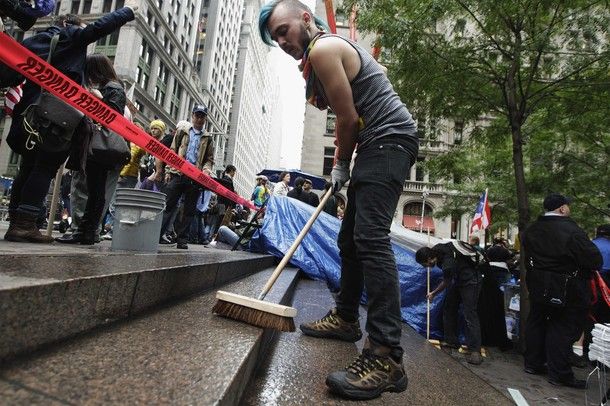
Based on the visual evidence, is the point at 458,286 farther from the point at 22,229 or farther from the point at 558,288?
the point at 22,229

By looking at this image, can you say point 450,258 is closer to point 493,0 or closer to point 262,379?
point 493,0

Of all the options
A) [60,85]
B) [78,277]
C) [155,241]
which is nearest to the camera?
[78,277]

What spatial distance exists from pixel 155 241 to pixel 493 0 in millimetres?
7145

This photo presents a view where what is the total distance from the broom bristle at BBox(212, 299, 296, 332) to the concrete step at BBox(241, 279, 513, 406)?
0.21m

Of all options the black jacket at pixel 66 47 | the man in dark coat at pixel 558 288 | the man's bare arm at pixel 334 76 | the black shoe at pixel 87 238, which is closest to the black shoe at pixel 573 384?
→ the man in dark coat at pixel 558 288

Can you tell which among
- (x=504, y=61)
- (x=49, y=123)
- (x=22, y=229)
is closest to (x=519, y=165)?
(x=504, y=61)

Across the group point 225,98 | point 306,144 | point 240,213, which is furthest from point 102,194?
point 225,98

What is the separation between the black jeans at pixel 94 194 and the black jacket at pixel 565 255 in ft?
18.6

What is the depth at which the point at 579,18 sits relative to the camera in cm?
707

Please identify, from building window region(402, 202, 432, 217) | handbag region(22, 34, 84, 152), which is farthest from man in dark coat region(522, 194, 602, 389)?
building window region(402, 202, 432, 217)

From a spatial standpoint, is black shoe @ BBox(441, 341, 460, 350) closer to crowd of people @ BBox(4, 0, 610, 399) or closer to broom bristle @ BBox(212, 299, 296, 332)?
crowd of people @ BBox(4, 0, 610, 399)

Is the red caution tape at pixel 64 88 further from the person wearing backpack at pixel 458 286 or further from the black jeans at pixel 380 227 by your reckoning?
the person wearing backpack at pixel 458 286

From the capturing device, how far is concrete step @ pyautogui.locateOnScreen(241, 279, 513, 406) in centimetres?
155

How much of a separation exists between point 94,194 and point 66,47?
1.35m
